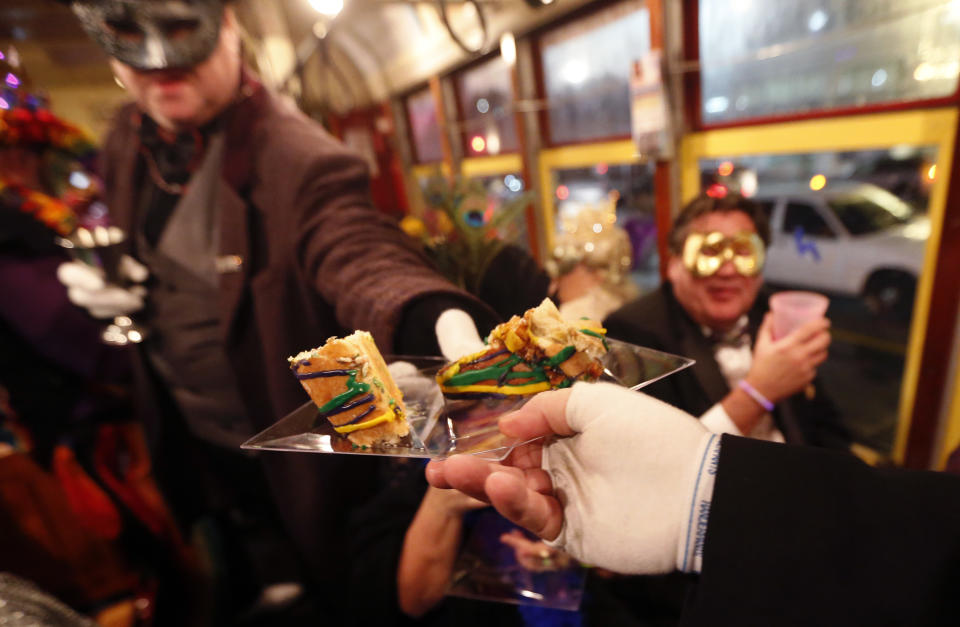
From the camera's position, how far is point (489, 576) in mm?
888

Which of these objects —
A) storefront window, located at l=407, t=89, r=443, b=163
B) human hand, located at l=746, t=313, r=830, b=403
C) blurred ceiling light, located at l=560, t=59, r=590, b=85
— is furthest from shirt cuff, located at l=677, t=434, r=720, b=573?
blurred ceiling light, located at l=560, t=59, r=590, b=85

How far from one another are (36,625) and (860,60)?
7.83ft

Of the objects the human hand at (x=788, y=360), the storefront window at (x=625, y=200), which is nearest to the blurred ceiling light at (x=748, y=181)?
the storefront window at (x=625, y=200)

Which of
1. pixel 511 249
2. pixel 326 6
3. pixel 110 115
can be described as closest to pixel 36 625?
pixel 511 249

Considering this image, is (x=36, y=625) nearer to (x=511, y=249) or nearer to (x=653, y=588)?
(x=511, y=249)

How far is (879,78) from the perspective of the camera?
141 centimetres

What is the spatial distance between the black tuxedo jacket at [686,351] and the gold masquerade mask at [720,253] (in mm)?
86

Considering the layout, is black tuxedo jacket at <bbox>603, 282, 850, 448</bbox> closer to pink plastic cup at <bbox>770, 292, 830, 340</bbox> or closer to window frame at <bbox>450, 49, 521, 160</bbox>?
pink plastic cup at <bbox>770, 292, 830, 340</bbox>

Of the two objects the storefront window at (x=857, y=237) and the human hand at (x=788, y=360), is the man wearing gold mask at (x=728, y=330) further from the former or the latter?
the storefront window at (x=857, y=237)

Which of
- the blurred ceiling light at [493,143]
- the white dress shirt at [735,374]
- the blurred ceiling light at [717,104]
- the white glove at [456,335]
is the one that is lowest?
the white dress shirt at [735,374]

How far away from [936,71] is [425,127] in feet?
4.83

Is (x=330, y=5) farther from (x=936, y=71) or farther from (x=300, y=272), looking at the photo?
(x=936, y=71)

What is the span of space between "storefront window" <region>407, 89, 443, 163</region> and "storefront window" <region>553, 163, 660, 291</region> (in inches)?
12.9

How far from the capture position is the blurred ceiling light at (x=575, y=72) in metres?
1.51
